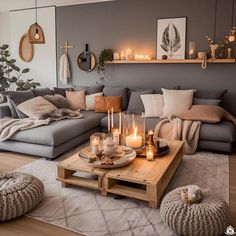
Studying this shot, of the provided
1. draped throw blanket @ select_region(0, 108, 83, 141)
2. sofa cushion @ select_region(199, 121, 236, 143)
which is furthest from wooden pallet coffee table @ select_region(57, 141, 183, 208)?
draped throw blanket @ select_region(0, 108, 83, 141)

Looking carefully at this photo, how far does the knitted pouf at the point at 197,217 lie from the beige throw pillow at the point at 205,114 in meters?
1.99

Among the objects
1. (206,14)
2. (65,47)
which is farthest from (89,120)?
(206,14)

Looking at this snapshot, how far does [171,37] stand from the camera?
4.95 metres

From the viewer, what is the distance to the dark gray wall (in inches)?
186

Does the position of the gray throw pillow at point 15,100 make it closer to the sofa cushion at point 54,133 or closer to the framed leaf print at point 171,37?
the sofa cushion at point 54,133

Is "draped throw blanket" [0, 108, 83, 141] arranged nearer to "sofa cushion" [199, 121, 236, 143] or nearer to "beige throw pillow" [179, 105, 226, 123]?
"beige throw pillow" [179, 105, 226, 123]

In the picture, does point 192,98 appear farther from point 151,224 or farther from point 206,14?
point 151,224

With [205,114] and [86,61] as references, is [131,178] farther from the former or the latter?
[86,61]

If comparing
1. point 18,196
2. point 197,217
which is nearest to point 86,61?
point 18,196

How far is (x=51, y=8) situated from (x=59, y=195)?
453cm

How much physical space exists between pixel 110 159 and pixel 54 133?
1.17 metres

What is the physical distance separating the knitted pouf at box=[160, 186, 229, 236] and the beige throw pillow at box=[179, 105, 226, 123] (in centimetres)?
199

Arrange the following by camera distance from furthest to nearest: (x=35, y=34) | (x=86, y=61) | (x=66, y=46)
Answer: (x=66, y=46) < (x=86, y=61) < (x=35, y=34)

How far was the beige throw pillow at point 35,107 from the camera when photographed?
410 centimetres
